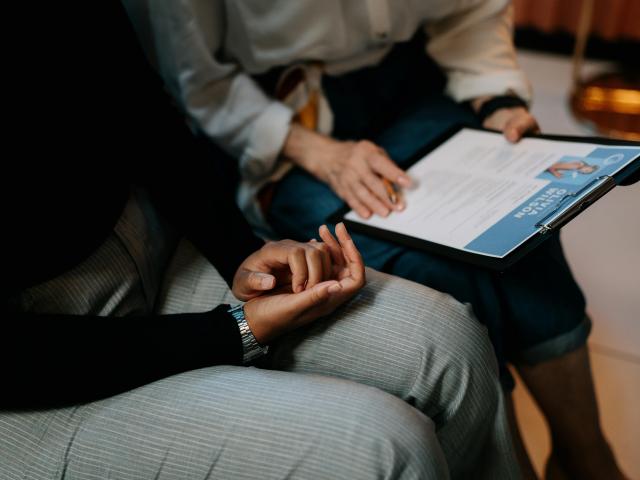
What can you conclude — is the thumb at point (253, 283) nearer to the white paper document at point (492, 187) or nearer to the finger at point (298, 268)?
the finger at point (298, 268)

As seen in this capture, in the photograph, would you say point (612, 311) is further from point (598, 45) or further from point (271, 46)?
point (598, 45)

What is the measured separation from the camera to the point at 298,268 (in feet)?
2.45

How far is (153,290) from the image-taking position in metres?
0.88

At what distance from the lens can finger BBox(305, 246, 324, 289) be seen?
0.75 meters

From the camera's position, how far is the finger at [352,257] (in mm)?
760

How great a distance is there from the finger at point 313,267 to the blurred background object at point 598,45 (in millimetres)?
1428

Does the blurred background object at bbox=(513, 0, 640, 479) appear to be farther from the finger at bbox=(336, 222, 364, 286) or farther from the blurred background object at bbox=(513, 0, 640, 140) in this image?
the finger at bbox=(336, 222, 364, 286)

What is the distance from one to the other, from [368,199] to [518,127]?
0.86 ft

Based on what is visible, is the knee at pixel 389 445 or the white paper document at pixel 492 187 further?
the white paper document at pixel 492 187

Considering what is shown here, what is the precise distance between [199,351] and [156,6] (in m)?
0.56

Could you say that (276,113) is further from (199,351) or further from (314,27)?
(199,351)

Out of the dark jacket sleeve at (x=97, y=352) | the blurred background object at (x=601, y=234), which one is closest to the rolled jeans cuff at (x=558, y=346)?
Answer: the blurred background object at (x=601, y=234)

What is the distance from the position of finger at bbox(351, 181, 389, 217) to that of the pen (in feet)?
0.07

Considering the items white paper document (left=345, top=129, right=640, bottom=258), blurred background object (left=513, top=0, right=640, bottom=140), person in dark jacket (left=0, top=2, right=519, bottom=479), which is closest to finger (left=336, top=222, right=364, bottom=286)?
person in dark jacket (left=0, top=2, right=519, bottom=479)
